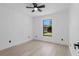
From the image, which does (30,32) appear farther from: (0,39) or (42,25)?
(0,39)

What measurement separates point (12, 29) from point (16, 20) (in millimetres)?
533

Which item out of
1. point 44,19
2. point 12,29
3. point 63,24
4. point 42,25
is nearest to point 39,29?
point 42,25

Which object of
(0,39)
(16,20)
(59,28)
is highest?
(16,20)

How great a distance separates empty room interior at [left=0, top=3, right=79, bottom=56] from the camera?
353 centimetres

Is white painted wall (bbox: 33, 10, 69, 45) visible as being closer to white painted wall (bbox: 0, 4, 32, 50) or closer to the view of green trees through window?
the view of green trees through window

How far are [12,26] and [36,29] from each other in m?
2.20

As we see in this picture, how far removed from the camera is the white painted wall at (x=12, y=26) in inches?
147

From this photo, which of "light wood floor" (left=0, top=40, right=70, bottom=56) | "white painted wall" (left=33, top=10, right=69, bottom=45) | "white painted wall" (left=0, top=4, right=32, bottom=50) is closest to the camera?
"light wood floor" (left=0, top=40, right=70, bottom=56)

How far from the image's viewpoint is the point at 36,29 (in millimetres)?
6188

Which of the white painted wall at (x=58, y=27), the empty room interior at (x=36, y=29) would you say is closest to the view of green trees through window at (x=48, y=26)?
the empty room interior at (x=36, y=29)

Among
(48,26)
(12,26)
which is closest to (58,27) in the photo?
(48,26)

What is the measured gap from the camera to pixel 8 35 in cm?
404

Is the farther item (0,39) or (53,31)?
(53,31)

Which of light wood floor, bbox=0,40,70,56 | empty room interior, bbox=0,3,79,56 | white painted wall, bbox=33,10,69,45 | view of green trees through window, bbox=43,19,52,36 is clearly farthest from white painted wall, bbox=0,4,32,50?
view of green trees through window, bbox=43,19,52,36
